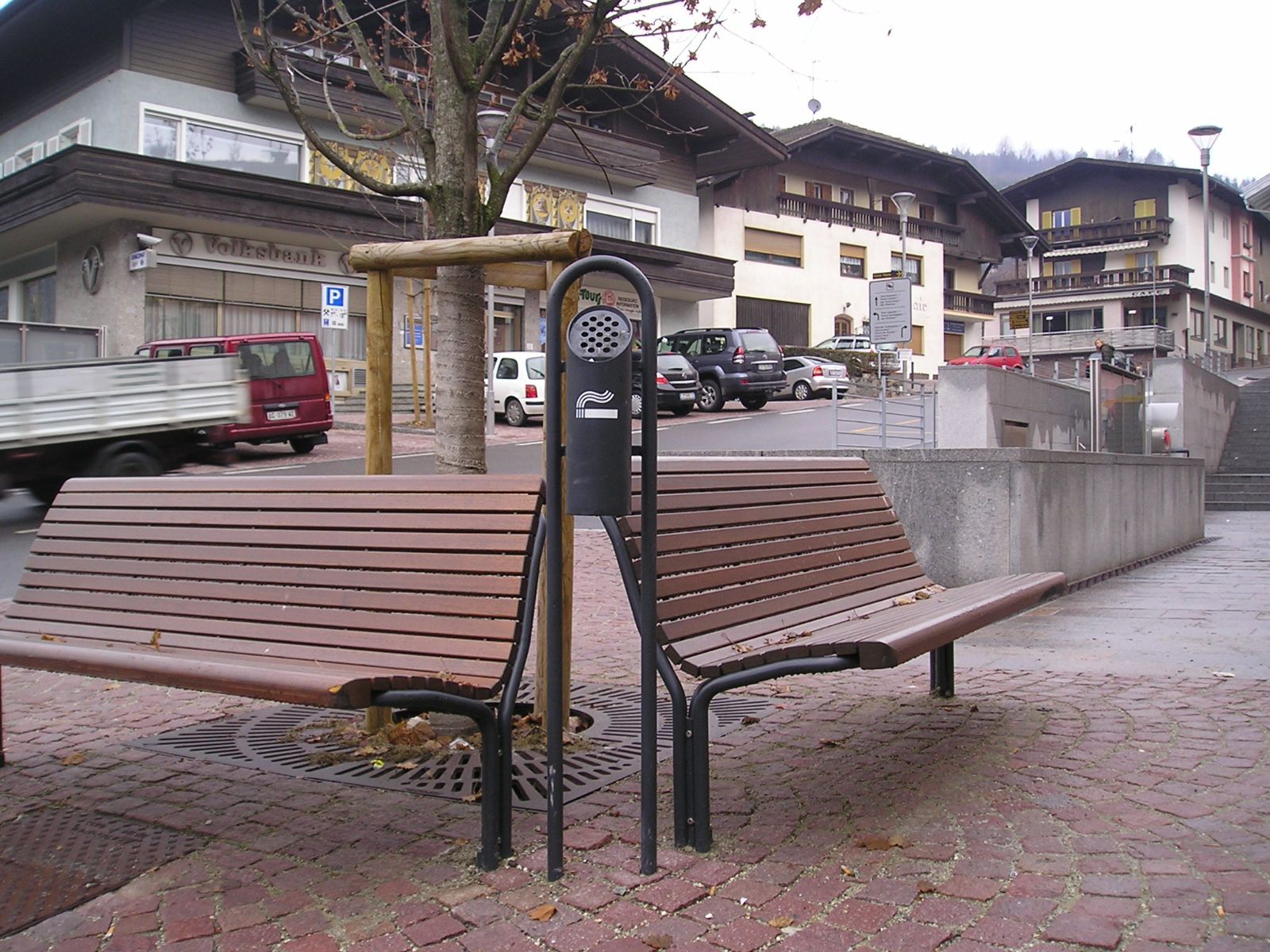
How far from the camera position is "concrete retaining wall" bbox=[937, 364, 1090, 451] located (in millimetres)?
10984

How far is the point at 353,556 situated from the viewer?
3.86 m

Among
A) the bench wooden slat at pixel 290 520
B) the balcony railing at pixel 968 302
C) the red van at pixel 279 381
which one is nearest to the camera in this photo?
the bench wooden slat at pixel 290 520

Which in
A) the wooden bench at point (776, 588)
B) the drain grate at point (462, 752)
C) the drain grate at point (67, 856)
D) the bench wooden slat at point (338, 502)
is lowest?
the drain grate at point (67, 856)

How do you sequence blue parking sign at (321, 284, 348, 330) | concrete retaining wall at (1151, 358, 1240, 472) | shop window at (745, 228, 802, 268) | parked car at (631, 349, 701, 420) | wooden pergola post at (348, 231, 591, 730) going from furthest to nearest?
1. shop window at (745, 228, 802, 268)
2. parked car at (631, 349, 701, 420)
3. blue parking sign at (321, 284, 348, 330)
4. concrete retaining wall at (1151, 358, 1240, 472)
5. wooden pergola post at (348, 231, 591, 730)

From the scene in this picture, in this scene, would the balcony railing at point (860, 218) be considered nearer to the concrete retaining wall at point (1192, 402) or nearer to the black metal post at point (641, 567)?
the concrete retaining wall at point (1192, 402)

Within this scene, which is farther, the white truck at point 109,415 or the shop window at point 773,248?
the shop window at point 773,248

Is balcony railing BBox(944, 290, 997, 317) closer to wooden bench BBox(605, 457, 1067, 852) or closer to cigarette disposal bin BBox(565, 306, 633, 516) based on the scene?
wooden bench BBox(605, 457, 1067, 852)

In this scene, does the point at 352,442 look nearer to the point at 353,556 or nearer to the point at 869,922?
the point at 353,556

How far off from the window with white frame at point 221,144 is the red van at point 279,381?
7.15 m

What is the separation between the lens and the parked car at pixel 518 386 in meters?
25.3

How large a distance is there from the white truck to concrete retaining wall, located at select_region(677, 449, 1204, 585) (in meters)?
8.53

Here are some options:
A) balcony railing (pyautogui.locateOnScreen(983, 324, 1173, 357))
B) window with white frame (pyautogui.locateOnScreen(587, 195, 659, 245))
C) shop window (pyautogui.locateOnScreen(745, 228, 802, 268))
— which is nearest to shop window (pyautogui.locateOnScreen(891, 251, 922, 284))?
shop window (pyautogui.locateOnScreen(745, 228, 802, 268))

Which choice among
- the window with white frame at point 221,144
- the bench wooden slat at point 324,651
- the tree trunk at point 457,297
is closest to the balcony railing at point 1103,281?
the window with white frame at point 221,144

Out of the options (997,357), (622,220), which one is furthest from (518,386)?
(997,357)
